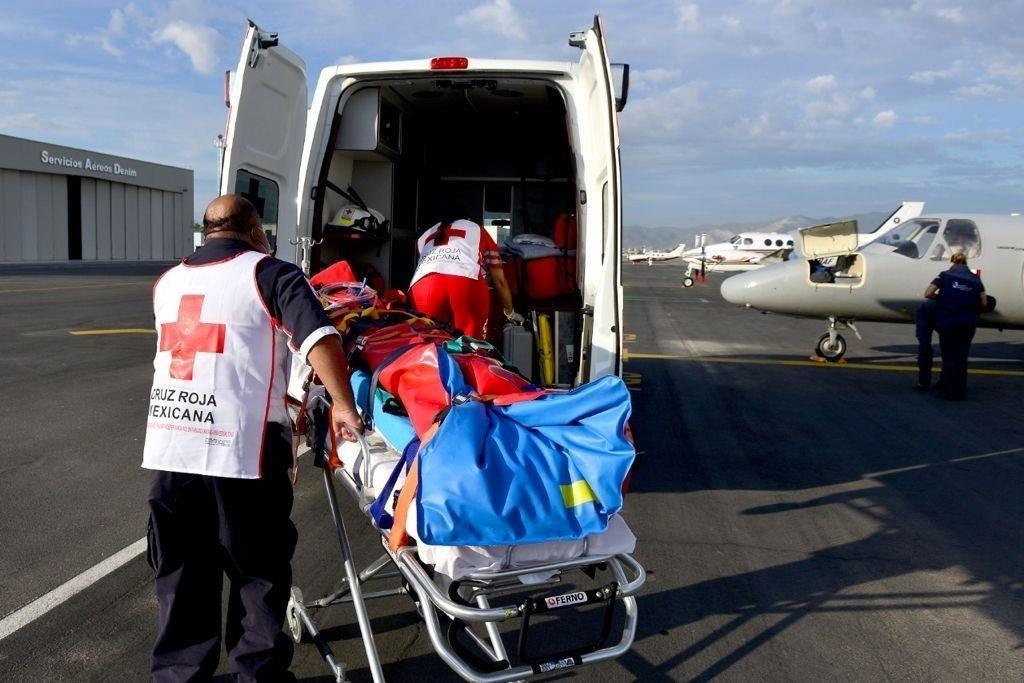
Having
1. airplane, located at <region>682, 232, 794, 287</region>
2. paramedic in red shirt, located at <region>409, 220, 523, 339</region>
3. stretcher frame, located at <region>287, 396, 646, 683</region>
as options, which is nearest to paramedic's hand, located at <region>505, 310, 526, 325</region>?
paramedic in red shirt, located at <region>409, 220, 523, 339</region>

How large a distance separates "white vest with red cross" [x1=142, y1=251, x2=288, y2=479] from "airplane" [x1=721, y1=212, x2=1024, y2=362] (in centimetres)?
1101

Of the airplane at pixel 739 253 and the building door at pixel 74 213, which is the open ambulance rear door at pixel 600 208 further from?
the building door at pixel 74 213

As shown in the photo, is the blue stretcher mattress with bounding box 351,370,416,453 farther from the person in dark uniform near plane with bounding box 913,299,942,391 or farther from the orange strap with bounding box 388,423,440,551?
the person in dark uniform near plane with bounding box 913,299,942,391

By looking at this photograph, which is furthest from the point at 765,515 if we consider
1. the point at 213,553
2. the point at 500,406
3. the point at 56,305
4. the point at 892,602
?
the point at 56,305

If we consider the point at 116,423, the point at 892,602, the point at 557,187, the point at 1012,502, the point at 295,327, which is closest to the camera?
the point at 295,327

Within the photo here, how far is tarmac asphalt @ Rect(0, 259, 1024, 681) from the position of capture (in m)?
3.48

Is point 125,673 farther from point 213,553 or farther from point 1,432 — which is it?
point 1,432

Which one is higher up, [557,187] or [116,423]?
[557,187]

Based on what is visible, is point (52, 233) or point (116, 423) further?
point (52, 233)

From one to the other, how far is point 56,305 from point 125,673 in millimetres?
16100

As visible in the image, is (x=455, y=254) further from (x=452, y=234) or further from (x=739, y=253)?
(x=739, y=253)

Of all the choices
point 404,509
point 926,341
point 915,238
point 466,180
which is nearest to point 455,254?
point 404,509

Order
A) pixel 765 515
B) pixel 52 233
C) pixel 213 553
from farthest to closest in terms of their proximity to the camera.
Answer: pixel 52 233 < pixel 765 515 < pixel 213 553

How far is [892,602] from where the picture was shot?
4.14 metres
